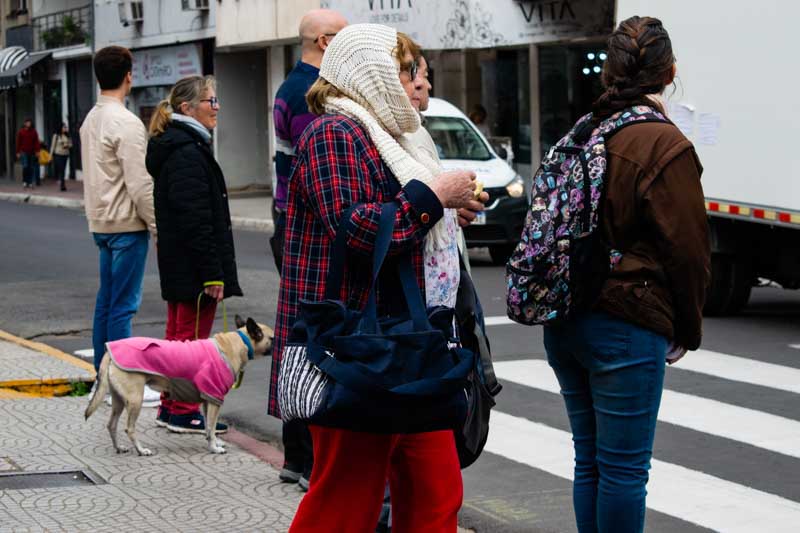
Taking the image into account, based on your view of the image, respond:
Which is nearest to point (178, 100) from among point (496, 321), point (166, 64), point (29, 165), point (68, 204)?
point (496, 321)

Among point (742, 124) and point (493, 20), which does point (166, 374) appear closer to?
point (742, 124)

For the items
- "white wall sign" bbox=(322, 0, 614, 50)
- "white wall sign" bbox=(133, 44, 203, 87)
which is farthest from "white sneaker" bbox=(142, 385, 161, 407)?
"white wall sign" bbox=(133, 44, 203, 87)

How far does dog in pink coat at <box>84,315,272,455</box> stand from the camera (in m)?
6.90

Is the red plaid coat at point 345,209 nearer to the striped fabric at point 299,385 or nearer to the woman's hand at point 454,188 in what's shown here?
the woman's hand at point 454,188

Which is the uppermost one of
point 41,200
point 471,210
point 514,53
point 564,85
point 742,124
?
point 514,53

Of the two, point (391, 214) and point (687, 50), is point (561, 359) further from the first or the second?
point (687, 50)

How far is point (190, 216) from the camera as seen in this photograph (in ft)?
23.7

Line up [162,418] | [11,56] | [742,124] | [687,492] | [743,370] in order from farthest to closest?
[11,56], [742,124], [743,370], [162,418], [687,492]

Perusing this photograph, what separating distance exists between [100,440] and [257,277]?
8.27 metres

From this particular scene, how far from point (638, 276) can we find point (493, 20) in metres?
20.8

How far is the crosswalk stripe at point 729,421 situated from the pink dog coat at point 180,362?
2.58 meters

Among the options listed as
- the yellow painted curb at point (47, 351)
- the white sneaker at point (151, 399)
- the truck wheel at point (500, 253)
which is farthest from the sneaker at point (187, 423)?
the truck wheel at point (500, 253)

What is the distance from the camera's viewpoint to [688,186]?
413 cm

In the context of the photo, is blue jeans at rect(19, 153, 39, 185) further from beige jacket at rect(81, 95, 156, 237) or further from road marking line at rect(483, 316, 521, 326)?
beige jacket at rect(81, 95, 156, 237)
